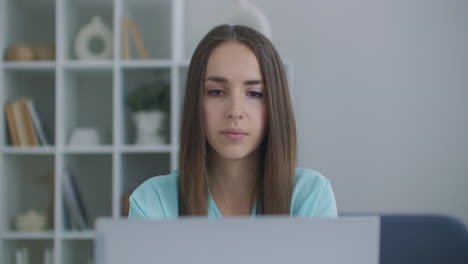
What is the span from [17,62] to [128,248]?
225 centimetres

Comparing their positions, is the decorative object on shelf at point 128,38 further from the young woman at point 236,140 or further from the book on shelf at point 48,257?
the young woman at point 236,140

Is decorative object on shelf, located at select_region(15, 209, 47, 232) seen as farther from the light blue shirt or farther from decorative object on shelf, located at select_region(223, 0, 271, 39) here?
the light blue shirt

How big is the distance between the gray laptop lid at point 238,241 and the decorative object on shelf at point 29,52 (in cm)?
224

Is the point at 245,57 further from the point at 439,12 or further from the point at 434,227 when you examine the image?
the point at 439,12

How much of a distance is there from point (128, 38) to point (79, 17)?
1.16 feet

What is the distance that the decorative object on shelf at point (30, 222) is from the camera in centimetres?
253

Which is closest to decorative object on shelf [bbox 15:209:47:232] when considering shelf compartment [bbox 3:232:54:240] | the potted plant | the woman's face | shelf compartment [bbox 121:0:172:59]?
shelf compartment [bbox 3:232:54:240]

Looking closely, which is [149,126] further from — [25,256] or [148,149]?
[25,256]

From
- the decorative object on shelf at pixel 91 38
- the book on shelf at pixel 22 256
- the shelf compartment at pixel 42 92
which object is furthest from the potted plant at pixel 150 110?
the book on shelf at pixel 22 256

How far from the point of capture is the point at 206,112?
1175 millimetres

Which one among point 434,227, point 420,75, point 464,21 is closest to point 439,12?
point 464,21

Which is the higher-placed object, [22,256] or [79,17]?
[79,17]

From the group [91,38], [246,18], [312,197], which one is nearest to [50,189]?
[91,38]

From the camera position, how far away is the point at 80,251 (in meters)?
2.74
